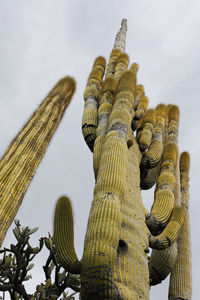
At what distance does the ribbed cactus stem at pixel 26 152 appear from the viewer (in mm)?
3521

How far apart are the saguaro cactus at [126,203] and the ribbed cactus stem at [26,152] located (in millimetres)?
447

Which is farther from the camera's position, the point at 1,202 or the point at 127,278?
the point at 1,202

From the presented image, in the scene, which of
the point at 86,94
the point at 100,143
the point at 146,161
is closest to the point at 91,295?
the point at 100,143

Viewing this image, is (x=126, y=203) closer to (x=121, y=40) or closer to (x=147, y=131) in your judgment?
(x=147, y=131)

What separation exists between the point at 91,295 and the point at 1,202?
4.25 ft

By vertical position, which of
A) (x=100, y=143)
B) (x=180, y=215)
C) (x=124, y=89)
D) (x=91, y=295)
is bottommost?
(x=91, y=295)

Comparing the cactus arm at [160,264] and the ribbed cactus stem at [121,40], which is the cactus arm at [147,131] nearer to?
the cactus arm at [160,264]

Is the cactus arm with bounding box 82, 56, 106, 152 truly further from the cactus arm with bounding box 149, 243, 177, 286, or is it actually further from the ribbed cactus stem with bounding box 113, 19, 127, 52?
the cactus arm with bounding box 149, 243, 177, 286

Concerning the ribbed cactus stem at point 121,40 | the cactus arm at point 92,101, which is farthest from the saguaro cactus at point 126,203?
the ribbed cactus stem at point 121,40

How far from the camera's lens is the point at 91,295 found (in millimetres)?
2650

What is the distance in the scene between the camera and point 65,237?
122 inches

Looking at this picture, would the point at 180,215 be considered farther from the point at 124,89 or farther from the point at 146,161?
the point at 124,89

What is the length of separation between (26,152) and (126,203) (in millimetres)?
1289

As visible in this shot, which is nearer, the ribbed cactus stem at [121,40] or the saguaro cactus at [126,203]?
the saguaro cactus at [126,203]
